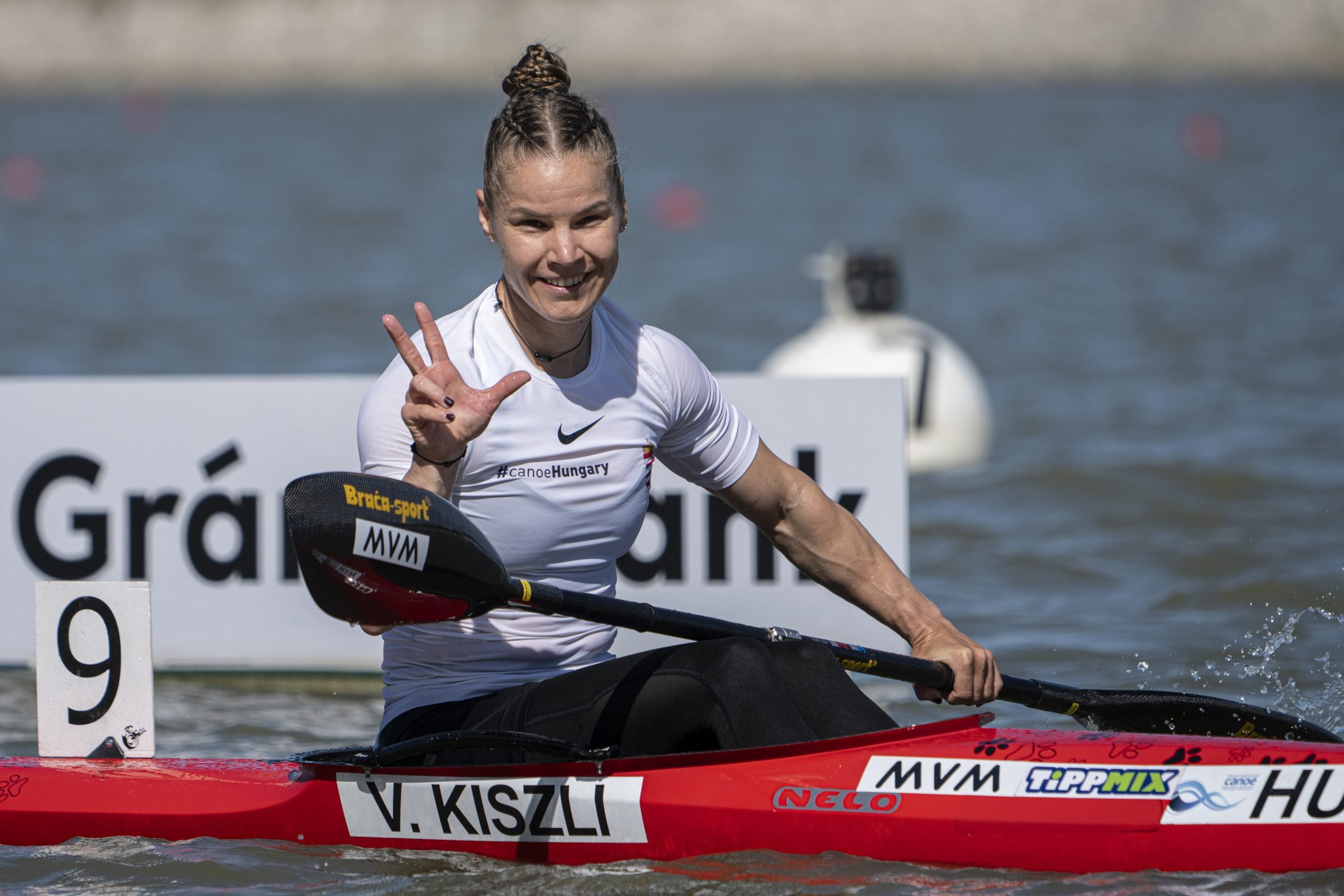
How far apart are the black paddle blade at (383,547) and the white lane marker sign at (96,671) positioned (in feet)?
2.78

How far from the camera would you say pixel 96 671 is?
3.18 meters

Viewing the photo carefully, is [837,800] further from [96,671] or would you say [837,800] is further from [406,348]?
[96,671]

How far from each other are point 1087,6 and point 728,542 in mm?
38900

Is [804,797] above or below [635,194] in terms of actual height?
below

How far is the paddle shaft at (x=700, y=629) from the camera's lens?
2551mm

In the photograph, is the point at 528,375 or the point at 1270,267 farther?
the point at 1270,267

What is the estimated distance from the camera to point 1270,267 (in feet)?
47.5

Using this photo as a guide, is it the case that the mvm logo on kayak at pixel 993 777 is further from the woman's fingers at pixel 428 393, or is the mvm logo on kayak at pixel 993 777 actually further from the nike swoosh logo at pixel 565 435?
the woman's fingers at pixel 428 393

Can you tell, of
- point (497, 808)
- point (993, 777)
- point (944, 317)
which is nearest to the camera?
point (993, 777)

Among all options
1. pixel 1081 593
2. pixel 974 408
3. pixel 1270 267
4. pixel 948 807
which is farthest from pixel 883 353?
pixel 1270 267

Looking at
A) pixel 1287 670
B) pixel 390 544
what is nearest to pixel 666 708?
pixel 390 544

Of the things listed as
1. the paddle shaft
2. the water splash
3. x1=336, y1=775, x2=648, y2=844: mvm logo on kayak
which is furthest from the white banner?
x1=336, y1=775, x2=648, y2=844: mvm logo on kayak

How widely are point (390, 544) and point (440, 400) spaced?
0.24m

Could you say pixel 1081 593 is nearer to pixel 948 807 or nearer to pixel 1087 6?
pixel 948 807
